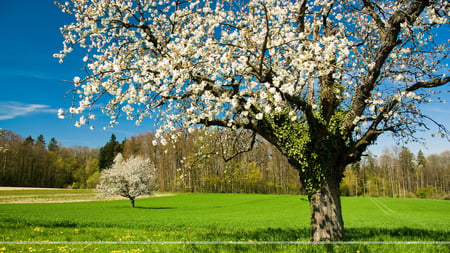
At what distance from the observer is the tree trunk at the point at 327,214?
6.53 meters

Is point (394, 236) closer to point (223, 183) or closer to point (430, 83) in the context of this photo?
point (430, 83)

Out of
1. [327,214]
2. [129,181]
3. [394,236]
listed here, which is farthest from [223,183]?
[327,214]

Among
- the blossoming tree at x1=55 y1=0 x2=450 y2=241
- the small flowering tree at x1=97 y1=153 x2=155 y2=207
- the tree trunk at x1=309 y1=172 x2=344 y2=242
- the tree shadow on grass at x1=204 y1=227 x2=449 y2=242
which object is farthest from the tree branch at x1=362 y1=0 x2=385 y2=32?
the small flowering tree at x1=97 y1=153 x2=155 y2=207

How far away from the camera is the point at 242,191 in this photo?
65.4m

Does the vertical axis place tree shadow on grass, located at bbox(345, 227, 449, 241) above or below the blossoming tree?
below

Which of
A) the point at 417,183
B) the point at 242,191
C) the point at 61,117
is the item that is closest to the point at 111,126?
the point at 61,117

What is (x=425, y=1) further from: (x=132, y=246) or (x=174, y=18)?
(x=132, y=246)

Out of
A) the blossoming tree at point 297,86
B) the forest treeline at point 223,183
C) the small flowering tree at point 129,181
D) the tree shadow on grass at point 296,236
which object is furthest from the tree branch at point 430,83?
the forest treeline at point 223,183

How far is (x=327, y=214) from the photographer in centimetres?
660

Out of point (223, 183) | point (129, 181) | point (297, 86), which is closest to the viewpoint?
point (297, 86)

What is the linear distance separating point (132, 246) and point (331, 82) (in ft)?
19.1

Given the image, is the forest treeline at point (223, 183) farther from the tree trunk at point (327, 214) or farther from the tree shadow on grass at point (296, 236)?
the tree trunk at point (327, 214)

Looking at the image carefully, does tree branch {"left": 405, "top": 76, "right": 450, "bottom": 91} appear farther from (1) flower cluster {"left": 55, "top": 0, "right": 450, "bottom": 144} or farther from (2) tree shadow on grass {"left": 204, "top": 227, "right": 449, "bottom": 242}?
(2) tree shadow on grass {"left": 204, "top": 227, "right": 449, "bottom": 242}

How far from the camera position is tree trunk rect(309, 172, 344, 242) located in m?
6.53
